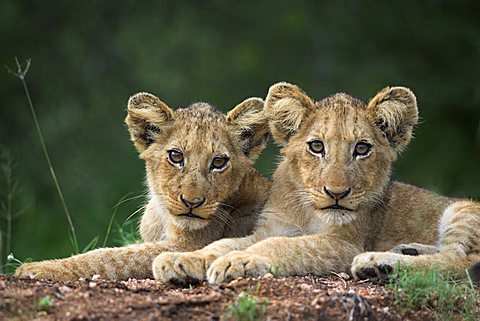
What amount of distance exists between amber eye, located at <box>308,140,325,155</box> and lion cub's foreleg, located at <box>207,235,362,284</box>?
589 millimetres

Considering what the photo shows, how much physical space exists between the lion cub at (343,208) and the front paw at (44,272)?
2.42 feet

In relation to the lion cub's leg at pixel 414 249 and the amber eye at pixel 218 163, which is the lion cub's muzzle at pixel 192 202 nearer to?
the amber eye at pixel 218 163

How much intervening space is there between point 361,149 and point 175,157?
1.30 m

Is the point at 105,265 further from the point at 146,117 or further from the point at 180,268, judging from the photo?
the point at 146,117

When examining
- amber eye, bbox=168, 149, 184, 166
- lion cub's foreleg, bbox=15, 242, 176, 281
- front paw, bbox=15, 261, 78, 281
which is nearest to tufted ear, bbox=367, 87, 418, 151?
amber eye, bbox=168, 149, 184, 166

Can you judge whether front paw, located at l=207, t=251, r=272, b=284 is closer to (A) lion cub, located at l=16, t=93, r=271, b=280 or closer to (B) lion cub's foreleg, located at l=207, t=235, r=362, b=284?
(B) lion cub's foreleg, located at l=207, t=235, r=362, b=284

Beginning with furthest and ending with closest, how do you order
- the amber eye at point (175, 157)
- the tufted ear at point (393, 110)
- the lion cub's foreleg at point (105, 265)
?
1. the tufted ear at point (393, 110)
2. the amber eye at point (175, 157)
3. the lion cub's foreleg at point (105, 265)

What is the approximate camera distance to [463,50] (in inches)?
516

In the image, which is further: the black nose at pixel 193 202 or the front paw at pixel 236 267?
the black nose at pixel 193 202

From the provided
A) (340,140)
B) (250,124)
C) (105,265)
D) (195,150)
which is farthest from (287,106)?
(105,265)

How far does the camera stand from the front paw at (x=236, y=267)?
6.85 m

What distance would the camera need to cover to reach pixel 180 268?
703 cm

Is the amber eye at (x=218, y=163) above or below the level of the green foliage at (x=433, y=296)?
above

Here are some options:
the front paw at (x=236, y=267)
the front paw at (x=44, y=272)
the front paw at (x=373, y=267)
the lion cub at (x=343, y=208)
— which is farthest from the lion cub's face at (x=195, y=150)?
the front paw at (x=373, y=267)
